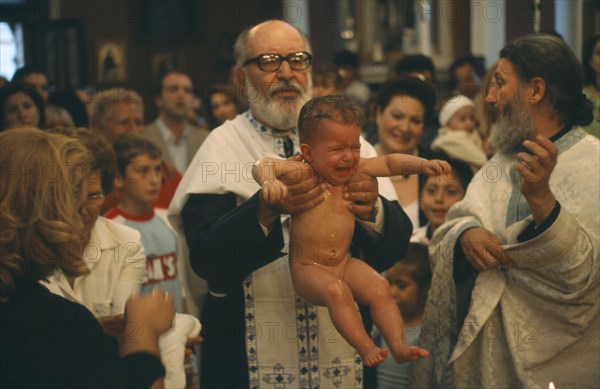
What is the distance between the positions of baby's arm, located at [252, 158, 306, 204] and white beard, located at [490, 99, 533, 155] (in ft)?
3.49

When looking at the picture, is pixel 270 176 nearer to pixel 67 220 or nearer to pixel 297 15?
Answer: pixel 67 220

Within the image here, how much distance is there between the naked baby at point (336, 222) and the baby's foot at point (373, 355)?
0.01m

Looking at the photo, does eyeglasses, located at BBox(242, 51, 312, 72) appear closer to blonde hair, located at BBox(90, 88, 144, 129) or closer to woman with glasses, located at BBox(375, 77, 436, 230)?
woman with glasses, located at BBox(375, 77, 436, 230)

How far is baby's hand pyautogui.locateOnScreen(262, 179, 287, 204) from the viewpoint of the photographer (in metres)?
3.62

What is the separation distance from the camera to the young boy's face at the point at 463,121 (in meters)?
7.37

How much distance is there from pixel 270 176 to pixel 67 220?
899 mm

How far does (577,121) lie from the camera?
4.43m

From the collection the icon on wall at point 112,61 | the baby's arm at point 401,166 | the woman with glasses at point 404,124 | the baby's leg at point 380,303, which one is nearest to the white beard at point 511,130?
the baby's arm at point 401,166

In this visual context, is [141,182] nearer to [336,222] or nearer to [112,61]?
[336,222]

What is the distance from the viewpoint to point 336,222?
12.9 feet

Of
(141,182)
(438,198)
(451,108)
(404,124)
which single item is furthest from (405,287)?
(451,108)

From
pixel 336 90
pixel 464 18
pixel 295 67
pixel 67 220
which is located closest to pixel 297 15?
pixel 464 18

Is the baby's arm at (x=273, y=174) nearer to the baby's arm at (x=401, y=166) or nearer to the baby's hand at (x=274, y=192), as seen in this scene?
the baby's hand at (x=274, y=192)

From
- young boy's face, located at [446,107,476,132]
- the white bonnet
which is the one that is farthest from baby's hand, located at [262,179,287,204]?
the white bonnet
